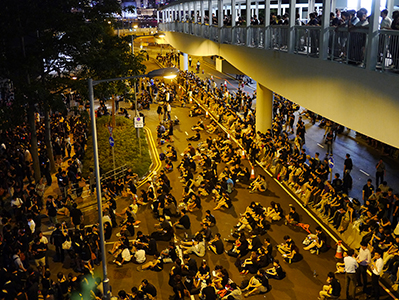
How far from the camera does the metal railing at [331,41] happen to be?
10602 mm

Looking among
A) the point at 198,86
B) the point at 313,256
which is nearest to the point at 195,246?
the point at 313,256

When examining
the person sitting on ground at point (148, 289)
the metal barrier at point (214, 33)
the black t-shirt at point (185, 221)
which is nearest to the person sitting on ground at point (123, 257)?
the person sitting on ground at point (148, 289)

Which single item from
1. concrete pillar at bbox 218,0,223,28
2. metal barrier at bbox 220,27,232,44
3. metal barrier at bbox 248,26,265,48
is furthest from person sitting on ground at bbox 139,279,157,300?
concrete pillar at bbox 218,0,223,28

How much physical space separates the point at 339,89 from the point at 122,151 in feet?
48.5

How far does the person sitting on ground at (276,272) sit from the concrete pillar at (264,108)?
13740 millimetres

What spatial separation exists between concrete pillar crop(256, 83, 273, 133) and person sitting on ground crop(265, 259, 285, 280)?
13740 mm

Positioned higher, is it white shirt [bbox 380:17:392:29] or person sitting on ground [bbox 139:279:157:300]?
white shirt [bbox 380:17:392:29]

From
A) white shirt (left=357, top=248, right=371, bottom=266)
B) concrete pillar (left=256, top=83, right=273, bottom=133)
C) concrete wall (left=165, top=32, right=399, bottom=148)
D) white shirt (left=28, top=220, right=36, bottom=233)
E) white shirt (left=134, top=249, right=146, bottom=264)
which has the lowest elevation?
white shirt (left=134, top=249, right=146, bottom=264)

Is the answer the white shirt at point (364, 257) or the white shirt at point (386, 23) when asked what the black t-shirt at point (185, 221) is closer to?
the white shirt at point (364, 257)

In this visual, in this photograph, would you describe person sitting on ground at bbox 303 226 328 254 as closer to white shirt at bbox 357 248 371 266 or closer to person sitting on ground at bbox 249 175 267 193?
white shirt at bbox 357 248 371 266

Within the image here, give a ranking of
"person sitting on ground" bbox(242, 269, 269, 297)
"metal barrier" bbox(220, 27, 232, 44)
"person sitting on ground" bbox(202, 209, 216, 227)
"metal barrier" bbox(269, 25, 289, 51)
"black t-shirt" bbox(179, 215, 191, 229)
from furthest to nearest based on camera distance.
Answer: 1. "metal barrier" bbox(220, 27, 232, 44)
2. "metal barrier" bbox(269, 25, 289, 51)
3. "black t-shirt" bbox(179, 215, 191, 229)
4. "person sitting on ground" bbox(202, 209, 216, 227)
5. "person sitting on ground" bbox(242, 269, 269, 297)

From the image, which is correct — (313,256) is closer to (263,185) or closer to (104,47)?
(263,185)

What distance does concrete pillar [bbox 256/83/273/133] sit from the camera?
24484 millimetres

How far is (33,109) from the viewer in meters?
19.7
